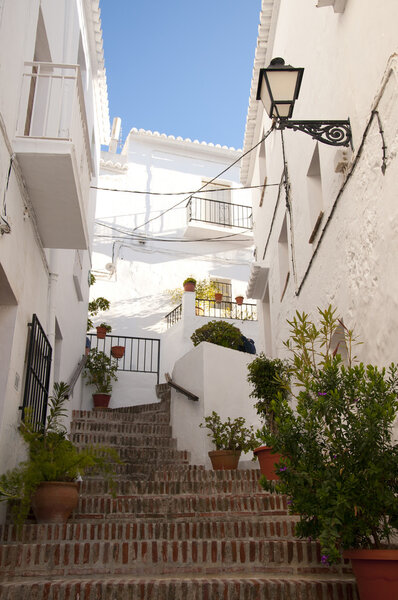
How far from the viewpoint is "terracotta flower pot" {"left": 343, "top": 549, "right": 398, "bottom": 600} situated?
128 inches

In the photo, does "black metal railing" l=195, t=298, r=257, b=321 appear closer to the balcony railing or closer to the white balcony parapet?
the white balcony parapet

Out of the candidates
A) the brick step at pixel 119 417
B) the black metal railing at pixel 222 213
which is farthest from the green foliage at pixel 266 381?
the black metal railing at pixel 222 213

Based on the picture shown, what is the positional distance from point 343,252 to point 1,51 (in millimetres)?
3462

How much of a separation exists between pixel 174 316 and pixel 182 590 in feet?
39.2

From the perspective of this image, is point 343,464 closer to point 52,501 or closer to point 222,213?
point 52,501

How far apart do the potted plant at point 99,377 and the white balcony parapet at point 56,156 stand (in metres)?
6.12

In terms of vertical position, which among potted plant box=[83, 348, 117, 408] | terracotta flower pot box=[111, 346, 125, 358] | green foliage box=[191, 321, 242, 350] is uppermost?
terracotta flower pot box=[111, 346, 125, 358]

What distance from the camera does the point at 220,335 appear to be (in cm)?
1127

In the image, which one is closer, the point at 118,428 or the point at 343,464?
the point at 343,464

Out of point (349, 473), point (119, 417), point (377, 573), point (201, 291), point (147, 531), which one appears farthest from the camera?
point (201, 291)

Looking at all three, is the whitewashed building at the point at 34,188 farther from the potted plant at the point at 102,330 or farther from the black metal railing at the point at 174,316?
the black metal railing at the point at 174,316

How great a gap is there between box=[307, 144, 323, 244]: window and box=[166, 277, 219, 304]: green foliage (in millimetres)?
8733

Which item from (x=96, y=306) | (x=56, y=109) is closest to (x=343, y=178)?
(x=56, y=109)

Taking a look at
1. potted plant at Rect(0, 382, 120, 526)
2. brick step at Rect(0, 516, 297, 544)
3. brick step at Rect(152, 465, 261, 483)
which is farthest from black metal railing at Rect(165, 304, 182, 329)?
brick step at Rect(0, 516, 297, 544)
